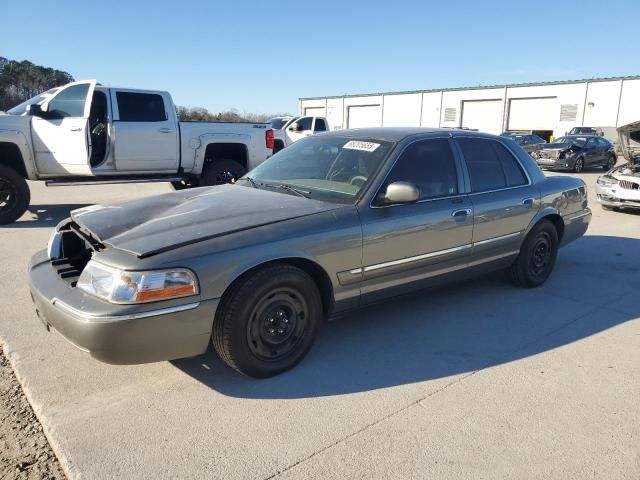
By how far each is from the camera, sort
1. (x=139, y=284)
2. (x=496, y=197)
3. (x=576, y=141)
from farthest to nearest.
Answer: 1. (x=576, y=141)
2. (x=496, y=197)
3. (x=139, y=284)

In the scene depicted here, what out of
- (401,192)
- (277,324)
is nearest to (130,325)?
(277,324)

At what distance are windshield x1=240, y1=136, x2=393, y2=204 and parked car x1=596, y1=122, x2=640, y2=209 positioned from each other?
7.81 m

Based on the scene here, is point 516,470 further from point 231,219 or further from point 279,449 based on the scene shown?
point 231,219

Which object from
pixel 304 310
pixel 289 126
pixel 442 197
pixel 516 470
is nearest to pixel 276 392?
pixel 304 310

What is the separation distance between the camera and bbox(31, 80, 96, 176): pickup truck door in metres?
8.16

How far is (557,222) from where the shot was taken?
545cm

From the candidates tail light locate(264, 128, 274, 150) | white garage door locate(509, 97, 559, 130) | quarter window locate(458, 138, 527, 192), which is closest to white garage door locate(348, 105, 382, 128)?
white garage door locate(509, 97, 559, 130)

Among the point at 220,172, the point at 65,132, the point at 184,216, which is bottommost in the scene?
the point at 220,172

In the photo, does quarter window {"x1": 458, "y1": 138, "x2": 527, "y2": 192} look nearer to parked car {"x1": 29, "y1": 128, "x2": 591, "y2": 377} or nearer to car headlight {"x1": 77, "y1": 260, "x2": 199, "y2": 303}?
parked car {"x1": 29, "y1": 128, "x2": 591, "y2": 377}

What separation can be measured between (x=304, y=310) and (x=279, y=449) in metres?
0.98

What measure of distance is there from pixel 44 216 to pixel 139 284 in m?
7.04

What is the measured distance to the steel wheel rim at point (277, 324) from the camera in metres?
3.15

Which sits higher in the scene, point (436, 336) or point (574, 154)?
point (574, 154)

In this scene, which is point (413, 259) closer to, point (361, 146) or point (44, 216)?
point (361, 146)
